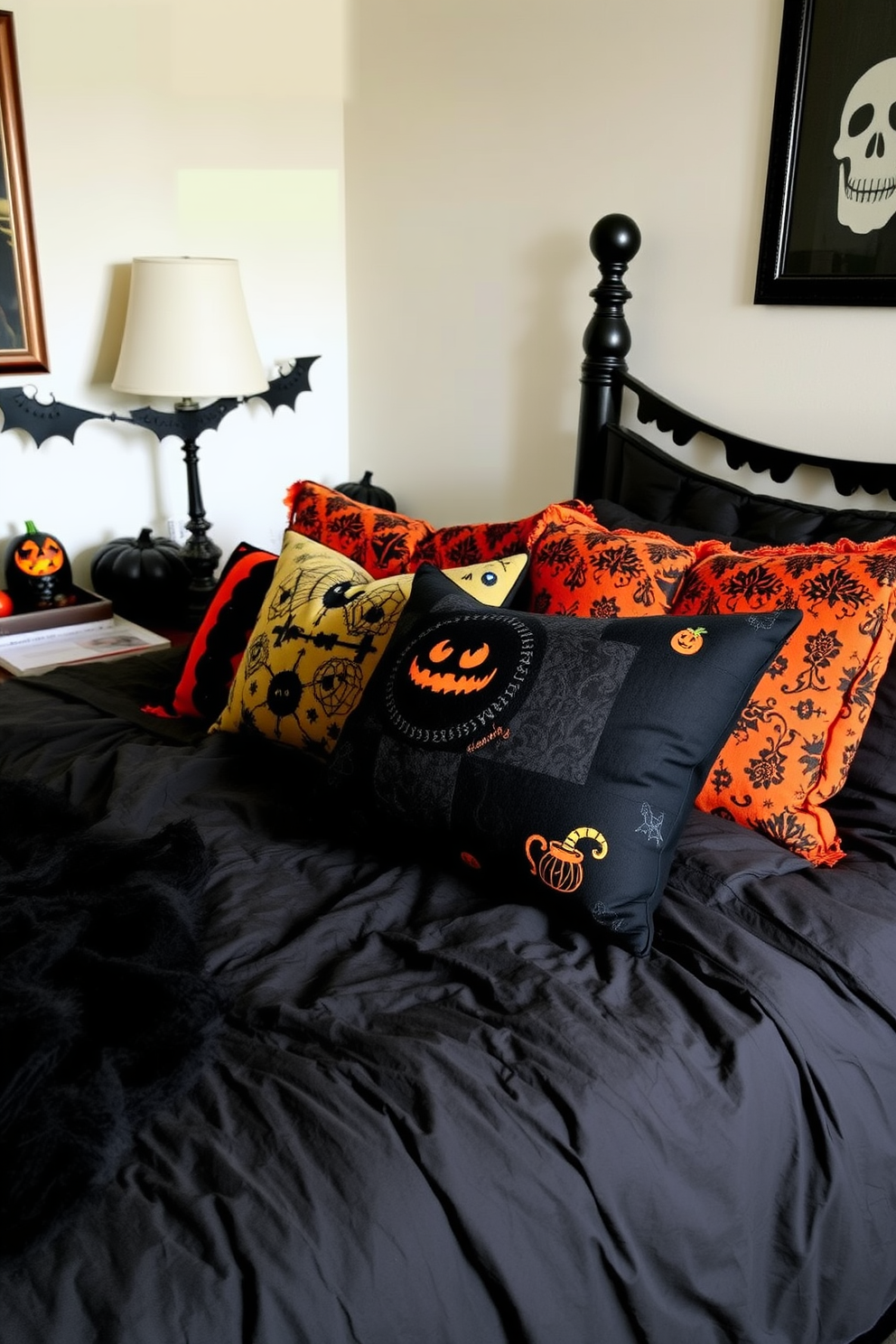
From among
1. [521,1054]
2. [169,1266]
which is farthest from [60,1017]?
[521,1054]

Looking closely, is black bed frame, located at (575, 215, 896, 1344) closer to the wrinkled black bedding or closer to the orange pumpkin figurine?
the orange pumpkin figurine

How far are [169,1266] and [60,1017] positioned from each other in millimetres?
244

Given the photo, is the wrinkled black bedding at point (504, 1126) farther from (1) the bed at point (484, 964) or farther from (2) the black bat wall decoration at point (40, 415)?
(2) the black bat wall decoration at point (40, 415)

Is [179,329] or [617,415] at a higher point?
[179,329]

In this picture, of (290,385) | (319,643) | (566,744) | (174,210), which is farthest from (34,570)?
(566,744)

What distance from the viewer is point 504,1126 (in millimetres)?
1036

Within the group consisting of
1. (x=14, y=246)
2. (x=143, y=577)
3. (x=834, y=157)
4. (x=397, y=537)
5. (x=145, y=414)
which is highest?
(x=834, y=157)

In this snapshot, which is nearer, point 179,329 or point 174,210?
point 179,329

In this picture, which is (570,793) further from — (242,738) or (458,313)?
(458,313)

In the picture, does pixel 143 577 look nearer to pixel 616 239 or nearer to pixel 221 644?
pixel 221 644

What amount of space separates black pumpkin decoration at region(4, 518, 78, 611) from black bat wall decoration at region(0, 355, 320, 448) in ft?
0.76

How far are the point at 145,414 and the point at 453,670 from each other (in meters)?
1.60

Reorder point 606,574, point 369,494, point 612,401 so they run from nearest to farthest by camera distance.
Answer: point 606,574
point 612,401
point 369,494

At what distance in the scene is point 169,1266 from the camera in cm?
87
